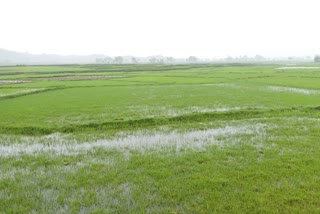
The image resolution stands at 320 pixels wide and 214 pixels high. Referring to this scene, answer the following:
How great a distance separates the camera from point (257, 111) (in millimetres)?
14711

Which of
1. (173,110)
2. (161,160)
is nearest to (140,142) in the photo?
(161,160)

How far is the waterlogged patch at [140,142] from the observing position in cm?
926

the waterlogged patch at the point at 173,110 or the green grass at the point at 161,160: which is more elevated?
the waterlogged patch at the point at 173,110

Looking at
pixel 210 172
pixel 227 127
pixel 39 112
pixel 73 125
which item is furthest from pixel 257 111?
pixel 39 112

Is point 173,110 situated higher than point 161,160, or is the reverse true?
point 173,110

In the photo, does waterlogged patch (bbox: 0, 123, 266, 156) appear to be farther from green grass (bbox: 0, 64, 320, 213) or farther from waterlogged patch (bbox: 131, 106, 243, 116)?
waterlogged patch (bbox: 131, 106, 243, 116)

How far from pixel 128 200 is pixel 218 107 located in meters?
11.6

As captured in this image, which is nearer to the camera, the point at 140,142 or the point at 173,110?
the point at 140,142

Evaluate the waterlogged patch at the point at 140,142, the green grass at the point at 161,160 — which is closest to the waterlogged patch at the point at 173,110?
the green grass at the point at 161,160

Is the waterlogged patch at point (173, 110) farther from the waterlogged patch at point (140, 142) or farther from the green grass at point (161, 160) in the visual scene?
the waterlogged patch at point (140, 142)

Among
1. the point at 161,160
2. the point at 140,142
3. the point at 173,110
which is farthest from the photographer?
the point at 173,110

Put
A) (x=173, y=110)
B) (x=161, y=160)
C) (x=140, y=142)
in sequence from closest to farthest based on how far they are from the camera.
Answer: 1. (x=161, y=160)
2. (x=140, y=142)
3. (x=173, y=110)

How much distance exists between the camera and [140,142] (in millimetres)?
10016

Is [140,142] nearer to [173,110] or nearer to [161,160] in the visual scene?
[161,160]
